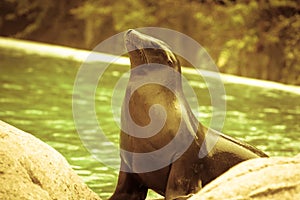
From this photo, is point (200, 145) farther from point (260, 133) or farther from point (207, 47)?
point (207, 47)

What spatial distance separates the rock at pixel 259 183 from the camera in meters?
2.40

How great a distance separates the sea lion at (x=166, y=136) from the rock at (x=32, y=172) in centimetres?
34

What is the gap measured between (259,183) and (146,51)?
44.4 inches

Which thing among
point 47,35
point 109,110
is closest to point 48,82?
point 109,110

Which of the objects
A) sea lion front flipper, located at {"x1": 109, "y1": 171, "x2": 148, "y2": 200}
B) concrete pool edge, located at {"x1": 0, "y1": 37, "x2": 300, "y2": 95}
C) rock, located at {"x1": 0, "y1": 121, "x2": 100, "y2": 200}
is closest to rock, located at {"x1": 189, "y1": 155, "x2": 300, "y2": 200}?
rock, located at {"x1": 0, "y1": 121, "x2": 100, "y2": 200}

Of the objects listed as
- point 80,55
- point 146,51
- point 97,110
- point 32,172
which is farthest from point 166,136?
point 80,55

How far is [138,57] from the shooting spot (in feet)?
10.8

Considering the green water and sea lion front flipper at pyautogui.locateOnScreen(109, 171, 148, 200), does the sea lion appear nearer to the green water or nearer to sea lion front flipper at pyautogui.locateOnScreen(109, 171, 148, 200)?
sea lion front flipper at pyautogui.locateOnScreen(109, 171, 148, 200)

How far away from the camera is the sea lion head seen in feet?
10.7

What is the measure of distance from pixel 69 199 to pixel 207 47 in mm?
13602

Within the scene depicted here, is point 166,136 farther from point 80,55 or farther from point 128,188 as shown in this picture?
point 80,55

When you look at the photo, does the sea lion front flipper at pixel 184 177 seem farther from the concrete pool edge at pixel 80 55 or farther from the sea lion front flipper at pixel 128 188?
the concrete pool edge at pixel 80 55

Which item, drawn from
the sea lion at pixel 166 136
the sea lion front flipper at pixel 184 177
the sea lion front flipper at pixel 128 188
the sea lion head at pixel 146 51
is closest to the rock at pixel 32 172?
the sea lion front flipper at pixel 128 188

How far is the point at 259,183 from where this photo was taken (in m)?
2.44
